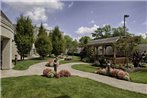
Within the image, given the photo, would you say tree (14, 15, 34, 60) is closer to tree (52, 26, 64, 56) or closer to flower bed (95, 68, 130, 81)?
tree (52, 26, 64, 56)

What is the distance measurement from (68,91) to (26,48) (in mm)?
20046

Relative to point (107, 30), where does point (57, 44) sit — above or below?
below

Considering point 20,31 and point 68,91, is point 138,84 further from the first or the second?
point 20,31

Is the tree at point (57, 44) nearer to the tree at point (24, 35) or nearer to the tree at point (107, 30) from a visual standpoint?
the tree at point (24, 35)

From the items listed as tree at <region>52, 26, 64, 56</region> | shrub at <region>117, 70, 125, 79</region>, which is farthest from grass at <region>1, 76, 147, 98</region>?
tree at <region>52, 26, 64, 56</region>

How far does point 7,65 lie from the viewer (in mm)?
19047

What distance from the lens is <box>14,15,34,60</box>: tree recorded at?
28831 millimetres

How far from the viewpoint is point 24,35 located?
29.4 meters

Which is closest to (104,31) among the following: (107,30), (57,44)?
(107,30)

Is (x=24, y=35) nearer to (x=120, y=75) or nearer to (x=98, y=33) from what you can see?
(x=120, y=75)

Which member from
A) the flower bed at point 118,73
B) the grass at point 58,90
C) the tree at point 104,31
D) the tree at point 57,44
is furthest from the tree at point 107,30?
the grass at point 58,90

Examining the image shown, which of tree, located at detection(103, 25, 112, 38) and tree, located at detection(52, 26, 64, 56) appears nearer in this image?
tree, located at detection(52, 26, 64, 56)

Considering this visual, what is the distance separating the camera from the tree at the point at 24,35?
28.8 metres

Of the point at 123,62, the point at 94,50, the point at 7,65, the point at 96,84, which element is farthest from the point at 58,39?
the point at 96,84
